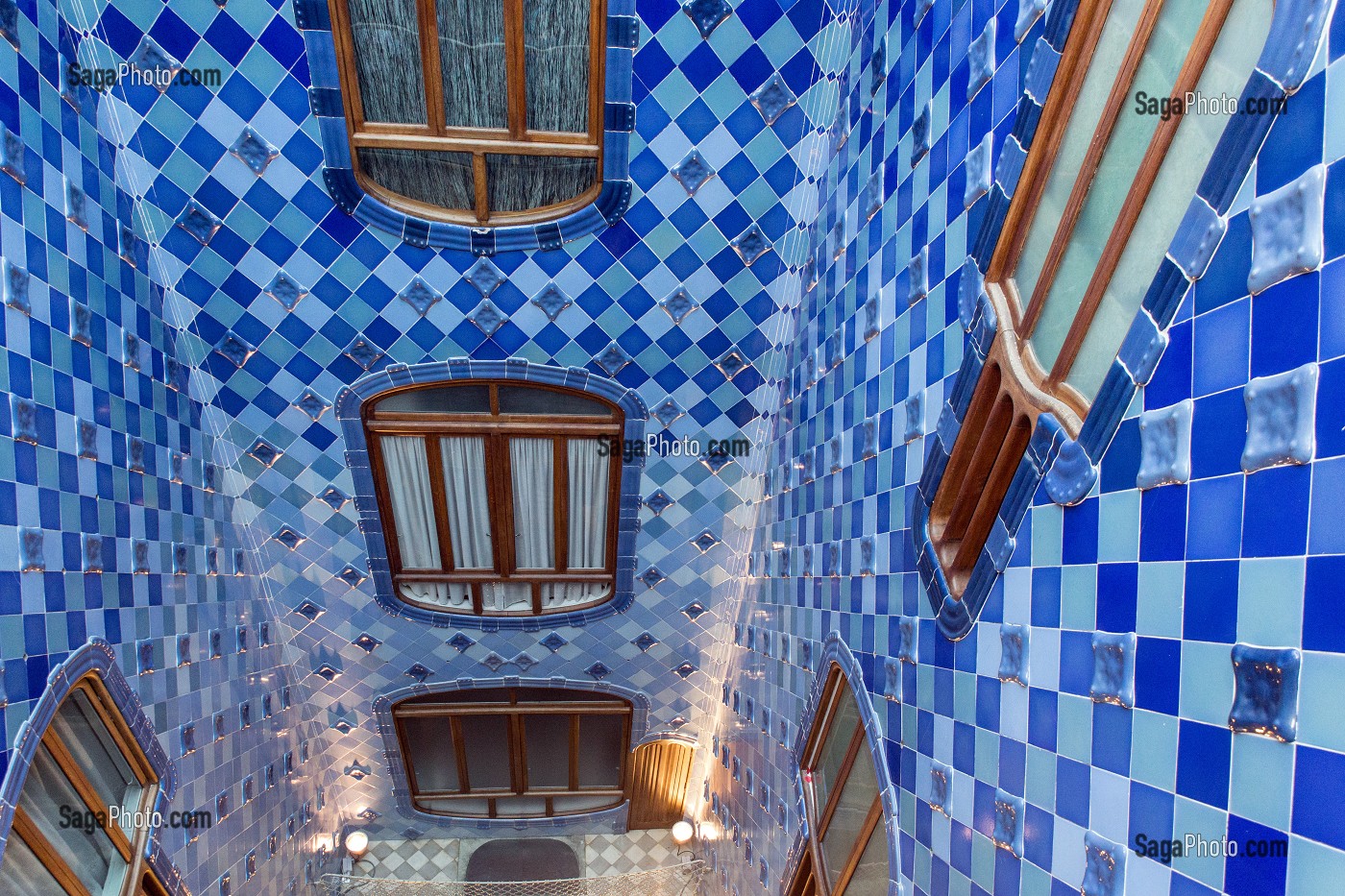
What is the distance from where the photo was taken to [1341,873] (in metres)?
1.72

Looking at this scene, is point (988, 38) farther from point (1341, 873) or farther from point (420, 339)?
point (420, 339)

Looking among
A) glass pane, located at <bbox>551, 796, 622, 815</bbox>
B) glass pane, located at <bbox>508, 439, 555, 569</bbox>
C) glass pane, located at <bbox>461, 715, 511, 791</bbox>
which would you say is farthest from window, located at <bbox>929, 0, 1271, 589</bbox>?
glass pane, located at <bbox>551, 796, 622, 815</bbox>

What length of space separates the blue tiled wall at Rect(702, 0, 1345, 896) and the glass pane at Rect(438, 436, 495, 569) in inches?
94.2

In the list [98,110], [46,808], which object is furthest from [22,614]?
[98,110]

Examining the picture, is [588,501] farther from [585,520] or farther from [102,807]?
[102,807]

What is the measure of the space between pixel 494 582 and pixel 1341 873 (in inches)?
238

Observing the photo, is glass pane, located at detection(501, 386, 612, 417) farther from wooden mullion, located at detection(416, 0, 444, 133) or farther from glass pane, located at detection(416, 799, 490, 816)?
glass pane, located at detection(416, 799, 490, 816)

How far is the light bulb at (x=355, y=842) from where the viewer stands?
8.53 metres

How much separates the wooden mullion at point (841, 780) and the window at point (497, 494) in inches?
103

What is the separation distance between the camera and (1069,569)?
8.71 ft

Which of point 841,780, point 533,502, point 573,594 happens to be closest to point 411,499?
point 533,502

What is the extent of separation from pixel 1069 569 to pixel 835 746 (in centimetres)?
268

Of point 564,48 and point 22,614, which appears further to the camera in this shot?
point 564,48

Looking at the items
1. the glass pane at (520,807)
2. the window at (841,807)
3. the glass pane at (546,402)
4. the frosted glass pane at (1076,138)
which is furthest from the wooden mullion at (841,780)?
the glass pane at (520,807)
